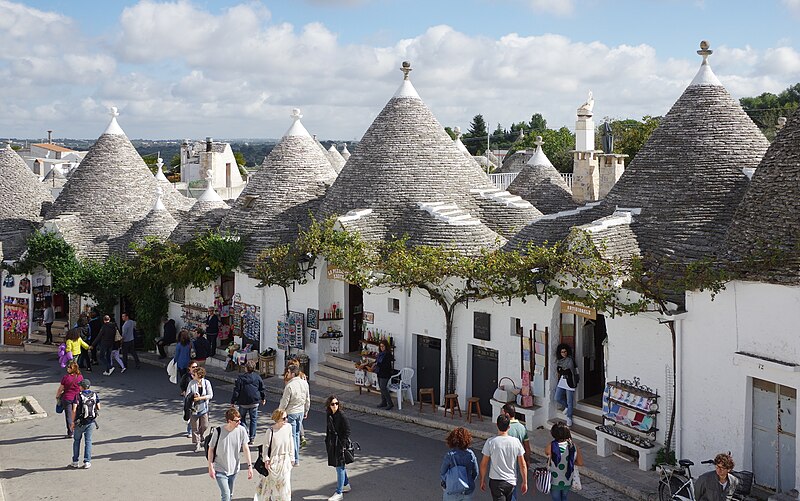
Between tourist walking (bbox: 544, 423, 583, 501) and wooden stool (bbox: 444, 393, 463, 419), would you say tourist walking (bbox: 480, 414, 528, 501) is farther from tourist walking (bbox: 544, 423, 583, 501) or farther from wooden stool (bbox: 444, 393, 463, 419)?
wooden stool (bbox: 444, 393, 463, 419)

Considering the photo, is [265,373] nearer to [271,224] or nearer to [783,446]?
[271,224]

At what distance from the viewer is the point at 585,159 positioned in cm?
3006

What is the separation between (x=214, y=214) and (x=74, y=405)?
11.0 m

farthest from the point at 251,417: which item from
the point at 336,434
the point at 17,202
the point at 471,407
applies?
the point at 17,202

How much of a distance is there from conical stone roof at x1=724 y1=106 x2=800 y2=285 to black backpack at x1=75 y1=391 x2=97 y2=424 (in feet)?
32.5

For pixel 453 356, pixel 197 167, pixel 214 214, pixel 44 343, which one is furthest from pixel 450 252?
pixel 197 167

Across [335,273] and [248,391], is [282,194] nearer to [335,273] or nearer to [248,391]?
[335,273]

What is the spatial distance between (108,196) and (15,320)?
4720mm

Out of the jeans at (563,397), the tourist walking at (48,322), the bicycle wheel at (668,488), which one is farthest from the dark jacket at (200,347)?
the bicycle wheel at (668,488)

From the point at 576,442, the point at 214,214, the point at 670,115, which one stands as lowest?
the point at 576,442

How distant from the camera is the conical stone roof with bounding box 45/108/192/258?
1009 inches

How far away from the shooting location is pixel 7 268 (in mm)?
25188

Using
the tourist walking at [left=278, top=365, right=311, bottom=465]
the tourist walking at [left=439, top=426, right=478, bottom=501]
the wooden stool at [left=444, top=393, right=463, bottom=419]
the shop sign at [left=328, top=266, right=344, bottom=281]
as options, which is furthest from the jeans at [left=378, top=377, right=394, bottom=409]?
the tourist walking at [left=439, top=426, right=478, bottom=501]

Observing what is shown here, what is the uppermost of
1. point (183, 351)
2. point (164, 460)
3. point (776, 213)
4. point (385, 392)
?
point (776, 213)
